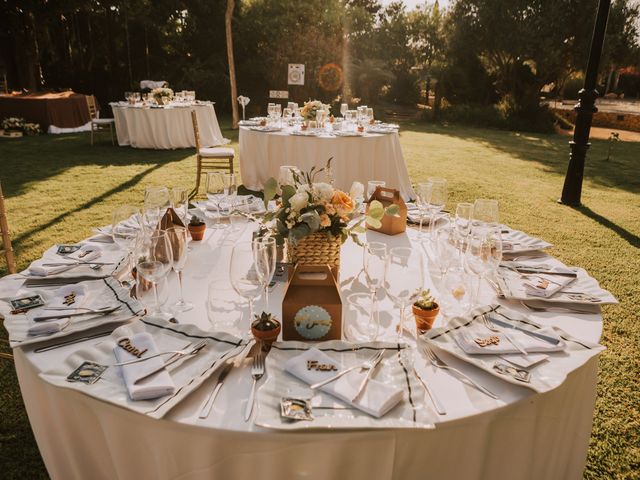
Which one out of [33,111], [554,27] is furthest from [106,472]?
[554,27]

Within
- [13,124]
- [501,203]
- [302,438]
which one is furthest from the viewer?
[13,124]

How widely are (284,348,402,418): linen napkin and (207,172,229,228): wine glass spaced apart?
1342 millimetres

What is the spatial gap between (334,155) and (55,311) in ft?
16.4

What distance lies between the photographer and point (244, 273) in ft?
4.51

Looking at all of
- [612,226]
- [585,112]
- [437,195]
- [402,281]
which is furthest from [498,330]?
[585,112]

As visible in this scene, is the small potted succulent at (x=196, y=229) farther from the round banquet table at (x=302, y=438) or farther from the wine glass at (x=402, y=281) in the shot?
the wine glass at (x=402, y=281)

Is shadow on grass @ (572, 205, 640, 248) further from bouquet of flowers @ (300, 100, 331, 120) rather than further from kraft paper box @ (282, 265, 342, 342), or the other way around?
kraft paper box @ (282, 265, 342, 342)

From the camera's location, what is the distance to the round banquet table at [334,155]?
612 cm

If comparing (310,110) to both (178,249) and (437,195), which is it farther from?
(178,249)

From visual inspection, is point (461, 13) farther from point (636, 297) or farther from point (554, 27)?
point (636, 297)

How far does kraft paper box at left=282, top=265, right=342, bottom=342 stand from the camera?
4.39 feet

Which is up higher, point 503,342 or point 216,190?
point 216,190

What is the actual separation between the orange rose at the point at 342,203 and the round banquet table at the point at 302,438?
56cm

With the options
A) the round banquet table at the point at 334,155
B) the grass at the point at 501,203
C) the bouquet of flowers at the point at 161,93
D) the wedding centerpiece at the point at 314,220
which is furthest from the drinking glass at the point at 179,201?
the bouquet of flowers at the point at 161,93
